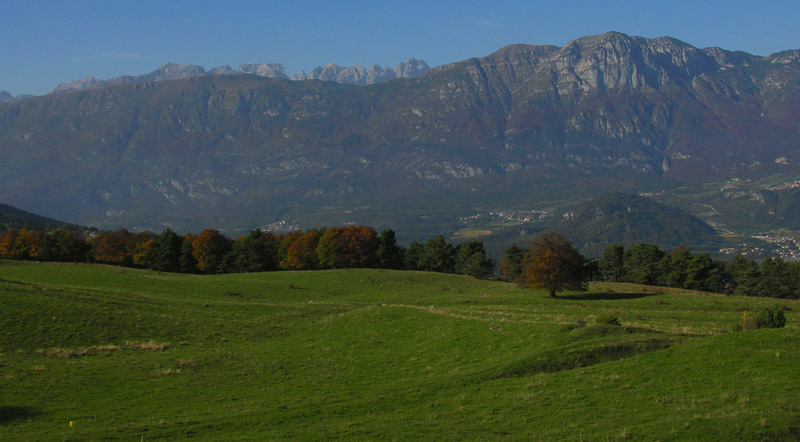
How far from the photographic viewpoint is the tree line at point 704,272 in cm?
9050

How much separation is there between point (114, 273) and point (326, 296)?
2807 centimetres

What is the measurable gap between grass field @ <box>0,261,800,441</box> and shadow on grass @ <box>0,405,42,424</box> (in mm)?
105

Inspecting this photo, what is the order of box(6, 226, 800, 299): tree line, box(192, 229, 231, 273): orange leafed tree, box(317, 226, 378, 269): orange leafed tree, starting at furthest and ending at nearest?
box(317, 226, 378, 269): orange leafed tree < box(192, 229, 231, 273): orange leafed tree < box(6, 226, 800, 299): tree line

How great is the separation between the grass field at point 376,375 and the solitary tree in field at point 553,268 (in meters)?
16.0

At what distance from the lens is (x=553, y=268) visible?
6225cm

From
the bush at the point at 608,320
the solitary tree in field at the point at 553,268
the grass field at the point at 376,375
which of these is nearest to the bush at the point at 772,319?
the grass field at the point at 376,375

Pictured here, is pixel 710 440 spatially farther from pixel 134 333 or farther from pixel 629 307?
pixel 629 307

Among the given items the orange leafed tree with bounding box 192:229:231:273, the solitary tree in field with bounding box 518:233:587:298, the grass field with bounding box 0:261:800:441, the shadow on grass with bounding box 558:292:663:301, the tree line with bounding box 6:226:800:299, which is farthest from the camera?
the orange leafed tree with bounding box 192:229:231:273

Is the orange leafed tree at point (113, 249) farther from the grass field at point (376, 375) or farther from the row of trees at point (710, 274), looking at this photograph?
the row of trees at point (710, 274)

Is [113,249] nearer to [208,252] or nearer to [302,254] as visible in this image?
[208,252]

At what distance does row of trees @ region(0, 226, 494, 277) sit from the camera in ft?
327

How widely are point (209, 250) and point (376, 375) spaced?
79.0 meters

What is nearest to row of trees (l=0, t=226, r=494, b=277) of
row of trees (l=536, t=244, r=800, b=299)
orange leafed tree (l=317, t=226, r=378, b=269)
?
orange leafed tree (l=317, t=226, r=378, b=269)

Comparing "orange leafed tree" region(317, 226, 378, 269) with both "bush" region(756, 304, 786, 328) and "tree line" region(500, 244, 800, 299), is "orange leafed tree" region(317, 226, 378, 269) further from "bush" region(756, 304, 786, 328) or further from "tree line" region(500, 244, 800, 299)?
"bush" region(756, 304, 786, 328)
